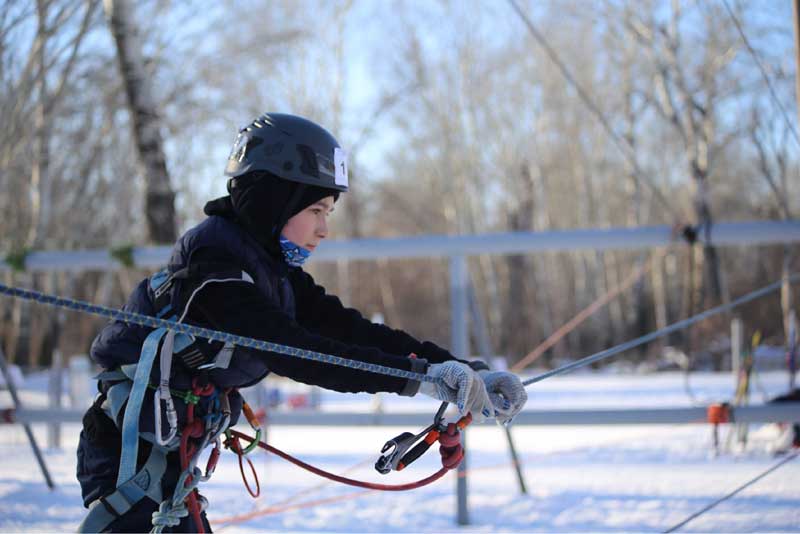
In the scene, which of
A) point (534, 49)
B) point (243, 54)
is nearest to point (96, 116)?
point (243, 54)

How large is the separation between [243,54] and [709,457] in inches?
488

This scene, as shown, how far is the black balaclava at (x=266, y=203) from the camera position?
204 centimetres

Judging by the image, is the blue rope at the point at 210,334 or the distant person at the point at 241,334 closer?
the blue rope at the point at 210,334

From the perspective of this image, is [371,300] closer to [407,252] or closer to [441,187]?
[441,187]

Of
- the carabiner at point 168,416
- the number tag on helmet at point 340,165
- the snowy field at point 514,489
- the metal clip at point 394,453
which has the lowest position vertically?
the snowy field at point 514,489

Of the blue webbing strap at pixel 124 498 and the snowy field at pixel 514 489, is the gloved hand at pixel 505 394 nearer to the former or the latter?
the blue webbing strap at pixel 124 498

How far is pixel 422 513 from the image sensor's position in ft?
12.9

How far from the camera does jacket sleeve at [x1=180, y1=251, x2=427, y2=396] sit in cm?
183

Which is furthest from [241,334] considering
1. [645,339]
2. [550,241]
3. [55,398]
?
[55,398]

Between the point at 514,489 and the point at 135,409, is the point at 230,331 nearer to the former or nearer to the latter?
the point at 135,409

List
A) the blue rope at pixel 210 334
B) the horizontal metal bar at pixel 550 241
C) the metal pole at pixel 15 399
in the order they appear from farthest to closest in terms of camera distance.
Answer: the metal pole at pixel 15 399 → the horizontal metal bar at pixel 550 241 → the blue rope at pixel 210 334

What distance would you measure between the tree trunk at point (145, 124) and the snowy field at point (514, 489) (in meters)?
1.84

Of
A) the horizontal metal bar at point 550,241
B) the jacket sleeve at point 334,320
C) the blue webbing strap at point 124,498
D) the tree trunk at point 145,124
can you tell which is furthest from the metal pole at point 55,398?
the blue webbing strap at point 124,498

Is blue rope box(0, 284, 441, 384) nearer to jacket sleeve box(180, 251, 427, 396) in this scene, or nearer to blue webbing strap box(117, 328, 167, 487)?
jacket sleeve box(180, 251, 427, 396)
